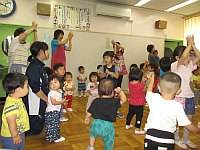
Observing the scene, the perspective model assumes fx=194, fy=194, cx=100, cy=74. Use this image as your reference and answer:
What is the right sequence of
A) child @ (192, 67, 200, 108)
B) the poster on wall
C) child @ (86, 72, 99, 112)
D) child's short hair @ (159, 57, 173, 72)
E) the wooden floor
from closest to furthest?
1. the wooden floor
2. child's short hair @ (159, 57, 173, 72)
3. child @ (86, 72, 99, 112)
4. child @ (192, 67, 200, 108)
5. the poster on wall

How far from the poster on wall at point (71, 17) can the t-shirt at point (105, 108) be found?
3.86 metres

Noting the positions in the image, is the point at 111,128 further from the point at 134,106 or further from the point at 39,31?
the point at 39,31

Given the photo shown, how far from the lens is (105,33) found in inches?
221

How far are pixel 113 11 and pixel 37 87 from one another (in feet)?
12.8

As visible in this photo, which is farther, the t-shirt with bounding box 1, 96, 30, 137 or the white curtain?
the white curtain

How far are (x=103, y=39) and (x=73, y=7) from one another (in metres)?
1.20

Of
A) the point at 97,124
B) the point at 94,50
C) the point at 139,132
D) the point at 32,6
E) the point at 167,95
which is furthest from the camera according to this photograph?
the point at 94,50

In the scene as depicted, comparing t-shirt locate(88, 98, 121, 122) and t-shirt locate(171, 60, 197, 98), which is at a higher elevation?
t-shirt locate(171, 60, 197, 98)

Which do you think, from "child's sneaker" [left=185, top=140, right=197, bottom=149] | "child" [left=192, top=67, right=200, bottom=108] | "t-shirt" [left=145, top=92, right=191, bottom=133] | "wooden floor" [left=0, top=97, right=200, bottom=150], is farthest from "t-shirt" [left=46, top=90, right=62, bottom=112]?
"child" [left=192, top=67, right=200, bottom=108]

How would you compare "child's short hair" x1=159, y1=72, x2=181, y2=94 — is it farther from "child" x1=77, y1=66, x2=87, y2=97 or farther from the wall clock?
the wall clock

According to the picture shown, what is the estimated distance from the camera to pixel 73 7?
5211 millimetres

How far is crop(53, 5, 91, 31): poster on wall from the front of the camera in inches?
199

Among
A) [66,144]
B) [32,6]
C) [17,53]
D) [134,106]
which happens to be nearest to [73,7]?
[32,6]

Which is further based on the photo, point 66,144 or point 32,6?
point 32,6
